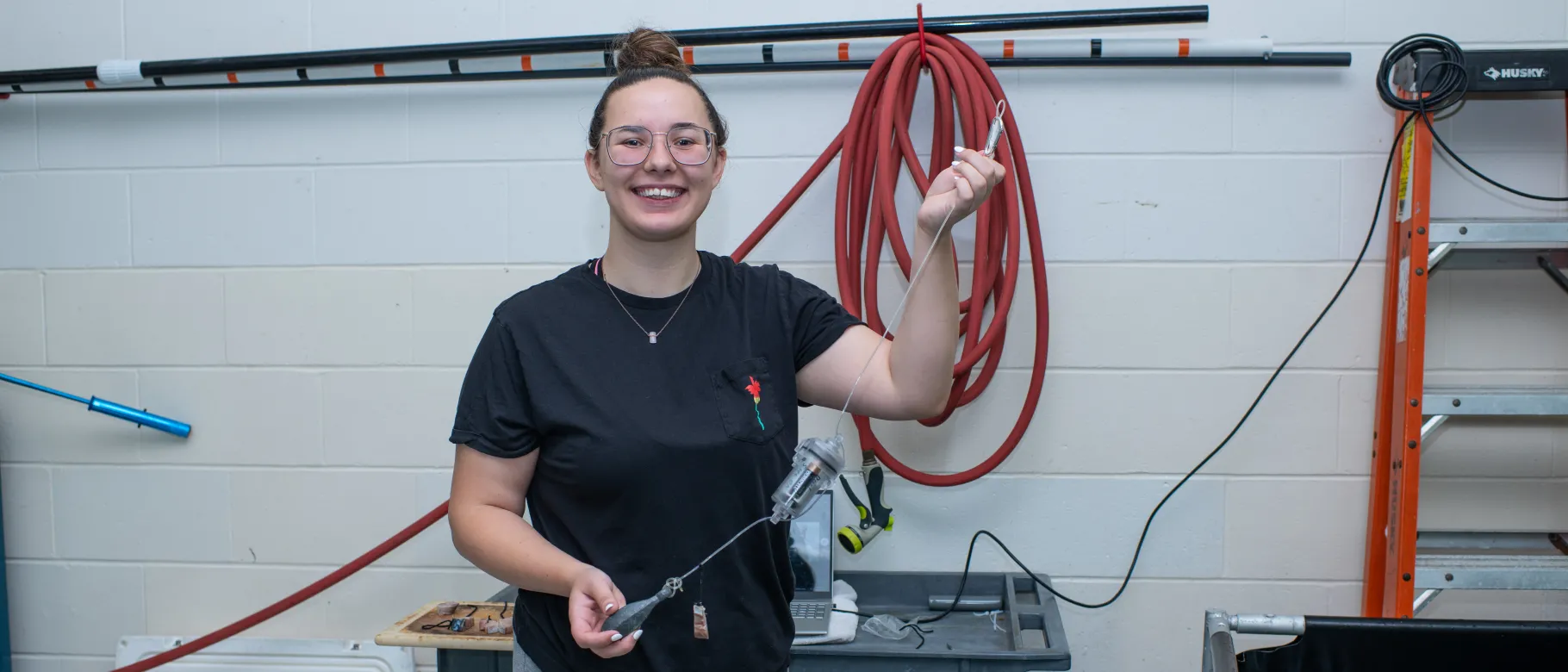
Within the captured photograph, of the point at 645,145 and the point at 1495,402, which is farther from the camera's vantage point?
the point at 1495,402

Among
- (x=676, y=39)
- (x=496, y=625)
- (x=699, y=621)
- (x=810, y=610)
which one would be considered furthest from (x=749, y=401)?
(x=676, y=39)

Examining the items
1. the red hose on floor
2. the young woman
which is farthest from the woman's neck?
the red hose on floor

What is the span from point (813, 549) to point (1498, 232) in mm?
1279

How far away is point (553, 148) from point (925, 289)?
43.5 inches

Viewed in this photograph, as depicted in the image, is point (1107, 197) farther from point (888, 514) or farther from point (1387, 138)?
point (888, 514)

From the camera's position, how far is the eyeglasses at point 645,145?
3.68 feet

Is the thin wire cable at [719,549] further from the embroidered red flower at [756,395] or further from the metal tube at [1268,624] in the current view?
the metal tube at [1268,624]

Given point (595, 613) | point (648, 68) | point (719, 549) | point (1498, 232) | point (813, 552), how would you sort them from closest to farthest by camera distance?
point (595, 613) → point (719, 549) → point (648, 68) → point (1498, 232) → point (813, 552)

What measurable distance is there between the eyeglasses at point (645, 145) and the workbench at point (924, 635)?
0.86 metres

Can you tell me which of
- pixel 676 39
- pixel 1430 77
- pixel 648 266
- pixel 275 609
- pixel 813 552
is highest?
pixel 676 39

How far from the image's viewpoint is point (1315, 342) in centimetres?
185

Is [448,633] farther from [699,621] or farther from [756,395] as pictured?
[756,395]

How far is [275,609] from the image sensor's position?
6.53ft

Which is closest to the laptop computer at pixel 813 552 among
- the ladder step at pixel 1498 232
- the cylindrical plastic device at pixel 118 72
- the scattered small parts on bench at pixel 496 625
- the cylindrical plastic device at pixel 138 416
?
the scattered small parts on bench at pixel 496 625
